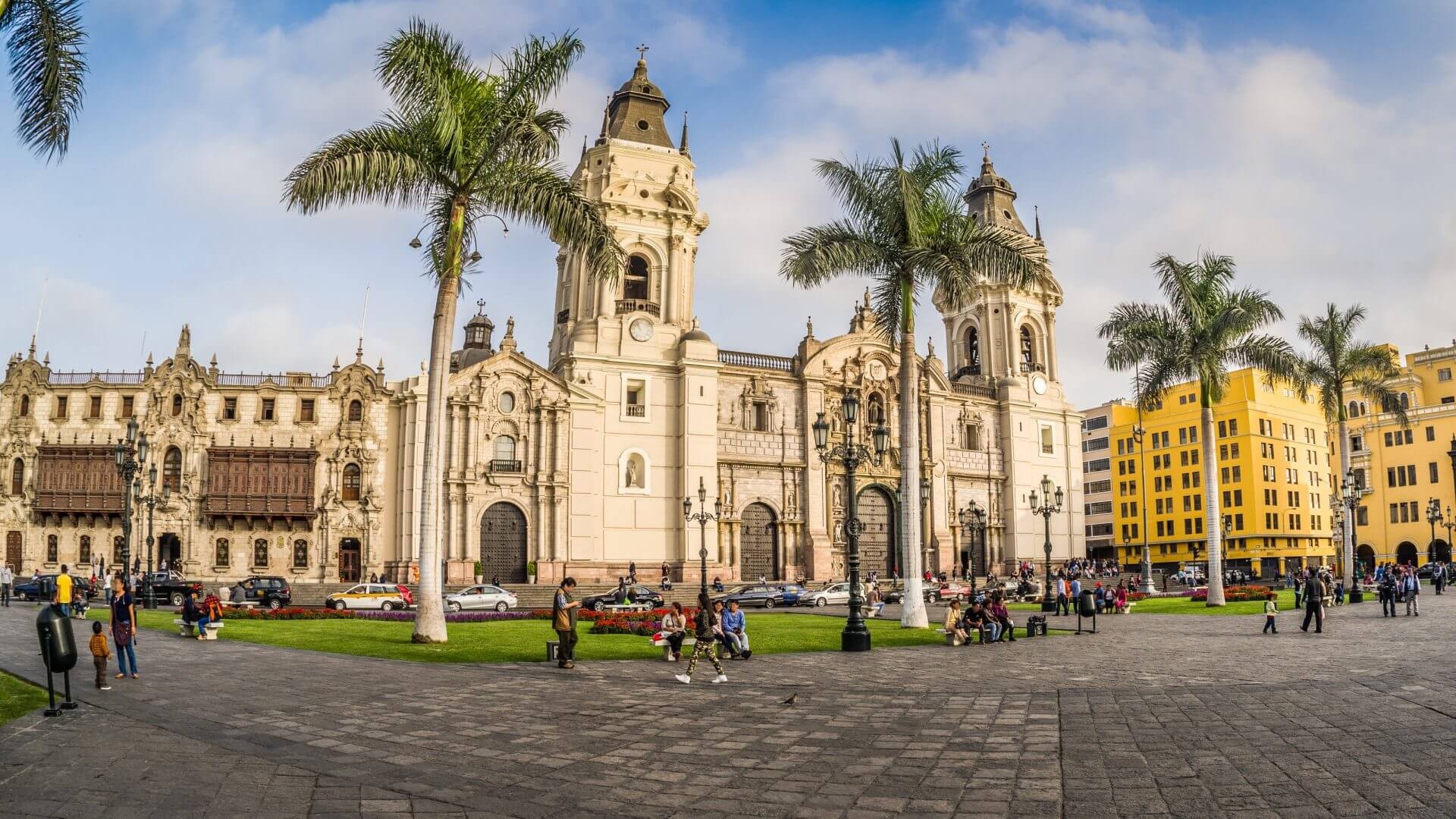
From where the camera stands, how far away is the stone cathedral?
46.9 meters

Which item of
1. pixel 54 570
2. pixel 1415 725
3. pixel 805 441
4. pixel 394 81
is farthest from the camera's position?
pixel 805 441

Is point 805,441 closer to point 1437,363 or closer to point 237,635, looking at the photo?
point 237,635

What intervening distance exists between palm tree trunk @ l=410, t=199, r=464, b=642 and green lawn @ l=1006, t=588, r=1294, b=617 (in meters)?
23.1

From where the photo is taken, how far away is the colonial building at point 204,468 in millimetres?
46562

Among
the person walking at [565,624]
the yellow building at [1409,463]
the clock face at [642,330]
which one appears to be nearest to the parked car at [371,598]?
the clock face at [642,330]

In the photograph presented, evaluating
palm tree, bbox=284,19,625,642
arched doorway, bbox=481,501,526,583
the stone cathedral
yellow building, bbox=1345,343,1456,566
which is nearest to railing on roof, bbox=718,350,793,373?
the stone cathedral

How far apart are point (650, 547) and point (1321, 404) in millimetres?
31542

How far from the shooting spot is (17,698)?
12805 mm

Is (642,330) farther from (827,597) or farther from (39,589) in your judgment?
(39,589)

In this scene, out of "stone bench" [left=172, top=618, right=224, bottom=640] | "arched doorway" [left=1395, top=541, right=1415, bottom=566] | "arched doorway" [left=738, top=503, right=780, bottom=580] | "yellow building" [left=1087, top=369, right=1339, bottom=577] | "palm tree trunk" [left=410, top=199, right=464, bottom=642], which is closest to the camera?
"palm tree trunk" [left=410, top=199, right=464, bottom=642]

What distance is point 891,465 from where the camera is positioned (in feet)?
187

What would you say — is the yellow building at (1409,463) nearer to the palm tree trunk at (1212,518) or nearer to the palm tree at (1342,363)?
the palm tree at (1342,363)

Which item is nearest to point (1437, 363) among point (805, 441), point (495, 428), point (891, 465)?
point (891, 465)

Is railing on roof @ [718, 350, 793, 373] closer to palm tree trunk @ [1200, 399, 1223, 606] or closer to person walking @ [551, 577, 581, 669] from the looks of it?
palm tree trunk @ [1200, 399, 1223, 606]
